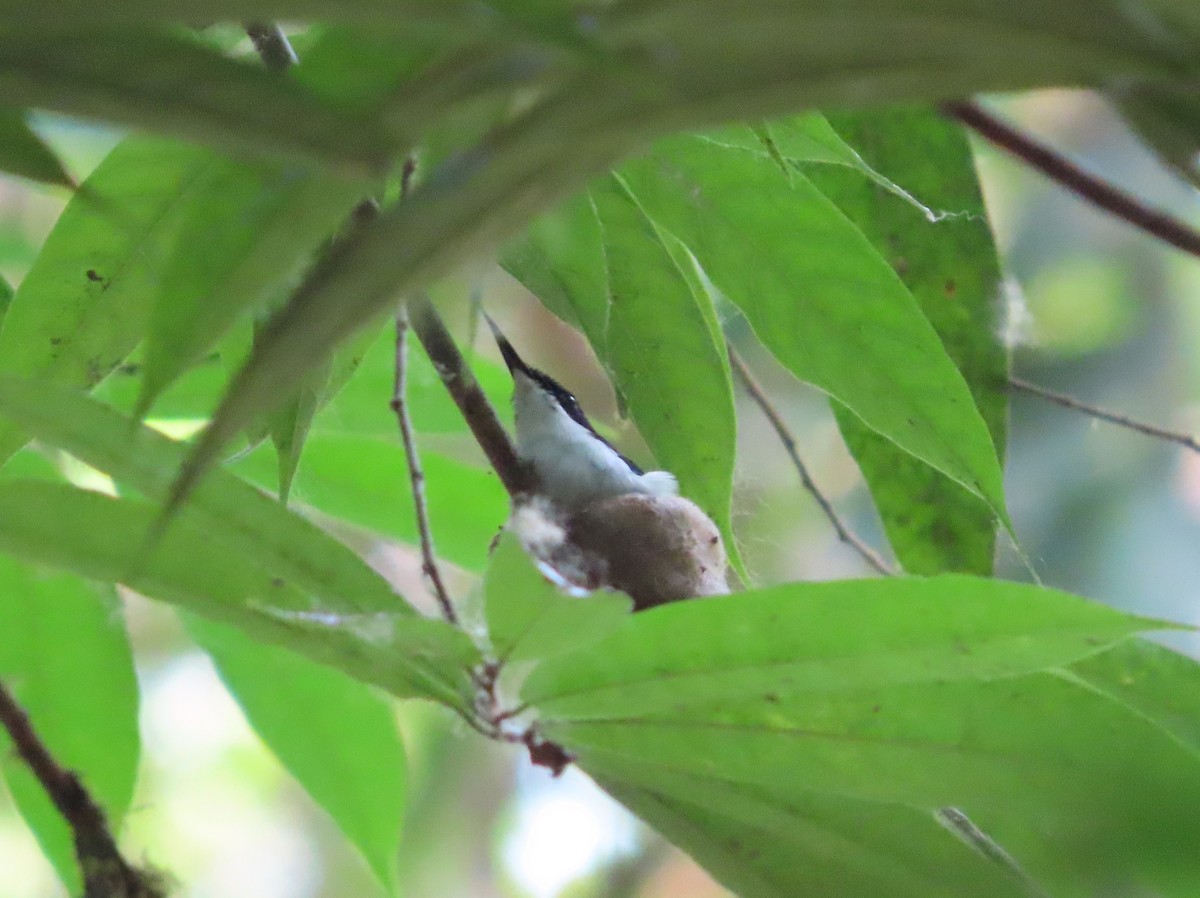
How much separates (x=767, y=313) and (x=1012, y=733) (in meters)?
0.40

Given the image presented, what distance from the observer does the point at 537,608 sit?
2.50ft

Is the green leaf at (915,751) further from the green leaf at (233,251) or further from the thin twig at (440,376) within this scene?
the green leaf at (233,251)

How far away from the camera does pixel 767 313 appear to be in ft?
3.47

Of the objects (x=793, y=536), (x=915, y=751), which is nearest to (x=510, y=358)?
(x=915, y=751)

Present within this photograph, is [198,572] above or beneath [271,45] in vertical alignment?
beneath

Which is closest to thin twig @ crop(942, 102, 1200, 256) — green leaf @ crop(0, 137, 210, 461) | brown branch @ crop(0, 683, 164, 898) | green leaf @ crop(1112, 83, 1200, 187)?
green leaf @ crop(1112, 83, 1200, 187)

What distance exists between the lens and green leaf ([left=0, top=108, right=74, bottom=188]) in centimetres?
64

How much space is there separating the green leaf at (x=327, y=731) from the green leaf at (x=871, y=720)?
54 centimetres

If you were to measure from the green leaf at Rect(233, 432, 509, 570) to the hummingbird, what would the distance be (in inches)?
3.1

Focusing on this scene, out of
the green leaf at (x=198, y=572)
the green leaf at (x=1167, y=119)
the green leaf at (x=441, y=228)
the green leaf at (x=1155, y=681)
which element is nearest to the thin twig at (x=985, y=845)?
the green leaf at (x=1155, y=681)

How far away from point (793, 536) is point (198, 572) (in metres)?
4.30

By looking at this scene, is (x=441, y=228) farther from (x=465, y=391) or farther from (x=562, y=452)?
(x=562, y=452)

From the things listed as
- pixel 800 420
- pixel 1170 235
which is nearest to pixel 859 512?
pixel 800 420

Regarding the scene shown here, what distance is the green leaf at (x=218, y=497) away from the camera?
76cm
